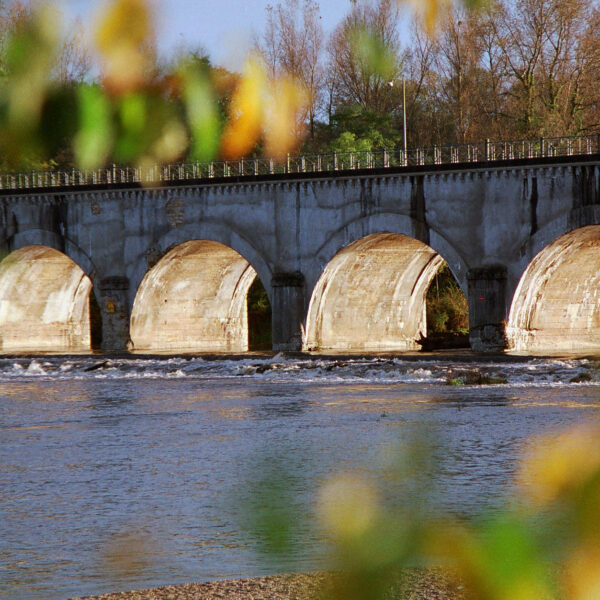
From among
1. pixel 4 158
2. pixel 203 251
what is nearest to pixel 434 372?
pixel 203 251

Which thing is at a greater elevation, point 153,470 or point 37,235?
point 37,235

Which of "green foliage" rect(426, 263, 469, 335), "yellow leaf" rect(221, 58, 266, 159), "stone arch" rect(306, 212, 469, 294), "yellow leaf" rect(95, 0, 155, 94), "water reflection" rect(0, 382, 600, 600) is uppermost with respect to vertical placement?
"stone arch" rect(306, 212, 469, 294)

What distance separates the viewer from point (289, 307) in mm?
36250

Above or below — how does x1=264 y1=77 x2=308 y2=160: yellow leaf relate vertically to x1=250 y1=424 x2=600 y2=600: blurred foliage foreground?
above

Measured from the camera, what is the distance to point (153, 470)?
44.4 ft

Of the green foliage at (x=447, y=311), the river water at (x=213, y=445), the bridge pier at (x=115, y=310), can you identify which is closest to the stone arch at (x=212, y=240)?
the bridge pier at (x=115, y=310)

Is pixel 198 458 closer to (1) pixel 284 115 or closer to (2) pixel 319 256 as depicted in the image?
(1) pixel 284 115

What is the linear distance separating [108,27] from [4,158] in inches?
18.2

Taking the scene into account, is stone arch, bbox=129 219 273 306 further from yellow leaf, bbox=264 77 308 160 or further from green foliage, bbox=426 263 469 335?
yellow leaf, bbox=264 77 308 160

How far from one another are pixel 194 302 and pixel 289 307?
7.98 meters

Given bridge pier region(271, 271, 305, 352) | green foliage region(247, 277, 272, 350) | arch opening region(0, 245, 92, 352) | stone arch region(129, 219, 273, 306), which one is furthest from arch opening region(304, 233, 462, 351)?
arch opening region(0, 245, 92, 352)

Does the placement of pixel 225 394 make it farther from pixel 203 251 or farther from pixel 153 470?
pixel 203 251

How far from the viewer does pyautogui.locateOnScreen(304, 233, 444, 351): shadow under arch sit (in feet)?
120

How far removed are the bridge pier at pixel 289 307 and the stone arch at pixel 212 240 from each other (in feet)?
1.22
